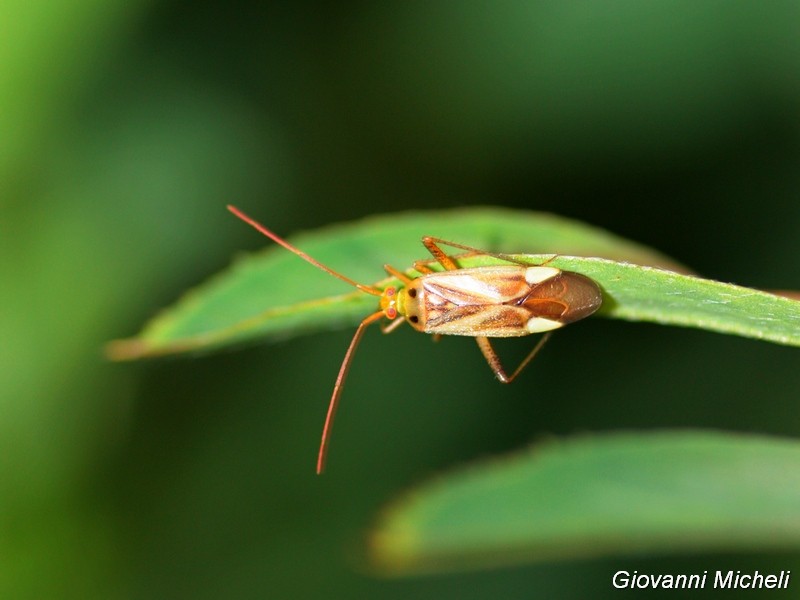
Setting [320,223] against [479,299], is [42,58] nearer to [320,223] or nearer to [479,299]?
[320,223]

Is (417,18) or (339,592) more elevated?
(417,18)

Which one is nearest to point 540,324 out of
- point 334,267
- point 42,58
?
point 334,267

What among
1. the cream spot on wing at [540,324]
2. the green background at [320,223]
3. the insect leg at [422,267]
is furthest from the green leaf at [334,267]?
the green background at [320,223]

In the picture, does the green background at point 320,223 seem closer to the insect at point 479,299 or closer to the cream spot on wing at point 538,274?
the insect at point 479,299

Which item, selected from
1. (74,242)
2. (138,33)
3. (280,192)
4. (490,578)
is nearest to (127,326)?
(74,242)

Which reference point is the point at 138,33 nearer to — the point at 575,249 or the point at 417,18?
the point at 417,18

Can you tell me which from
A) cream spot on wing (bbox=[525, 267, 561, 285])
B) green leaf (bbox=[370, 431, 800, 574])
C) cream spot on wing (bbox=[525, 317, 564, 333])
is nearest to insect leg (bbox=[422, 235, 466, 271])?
cream spot on wing (bbox=[525, 267, 561, 285])

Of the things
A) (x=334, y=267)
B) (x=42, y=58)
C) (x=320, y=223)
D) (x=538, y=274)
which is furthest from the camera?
(x=320, y=223)
